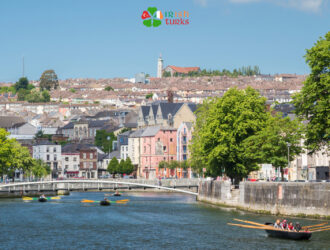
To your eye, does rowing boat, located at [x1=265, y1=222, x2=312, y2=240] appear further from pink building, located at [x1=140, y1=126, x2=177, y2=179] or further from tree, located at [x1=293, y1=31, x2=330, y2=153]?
pink building, located at [x1=140, y1=126, x2=177, y2=179]

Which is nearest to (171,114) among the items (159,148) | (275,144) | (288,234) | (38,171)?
(159,148)

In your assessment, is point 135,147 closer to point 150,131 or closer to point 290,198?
point 150,131

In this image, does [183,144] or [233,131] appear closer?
[233,131]

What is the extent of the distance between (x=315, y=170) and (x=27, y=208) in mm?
39823

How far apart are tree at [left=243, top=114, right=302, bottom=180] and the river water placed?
699 centimetres

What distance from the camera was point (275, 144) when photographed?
294 feet

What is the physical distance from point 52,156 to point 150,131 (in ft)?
103

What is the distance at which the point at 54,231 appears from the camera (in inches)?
2965

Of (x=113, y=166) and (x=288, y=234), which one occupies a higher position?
(x=113, y=166)

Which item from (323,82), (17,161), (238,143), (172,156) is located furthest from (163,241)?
(172,156)

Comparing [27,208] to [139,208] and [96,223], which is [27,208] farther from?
[96,223]

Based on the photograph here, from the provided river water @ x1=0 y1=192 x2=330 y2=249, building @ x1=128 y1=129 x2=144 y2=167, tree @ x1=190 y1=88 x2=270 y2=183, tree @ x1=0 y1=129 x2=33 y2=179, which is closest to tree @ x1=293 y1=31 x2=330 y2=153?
river water @ x1=0 y1=192 x2=330 y2=249

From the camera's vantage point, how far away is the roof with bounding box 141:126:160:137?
17475 centimetres

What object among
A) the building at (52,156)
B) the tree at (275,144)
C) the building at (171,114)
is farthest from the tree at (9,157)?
the building at (52,156)
